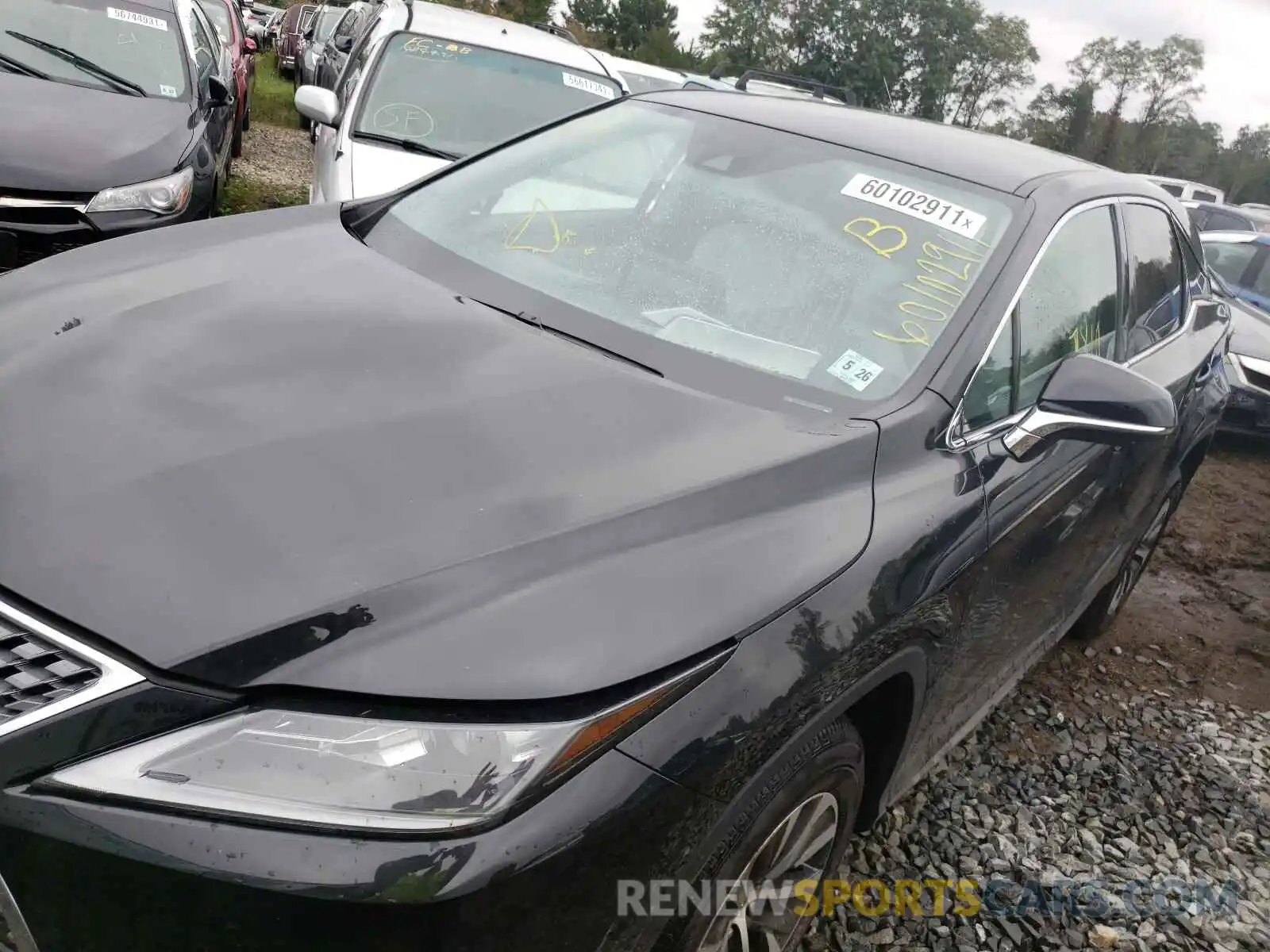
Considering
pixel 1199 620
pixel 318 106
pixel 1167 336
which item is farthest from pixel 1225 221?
pixel 318 106

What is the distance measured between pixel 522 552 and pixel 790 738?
544 mm

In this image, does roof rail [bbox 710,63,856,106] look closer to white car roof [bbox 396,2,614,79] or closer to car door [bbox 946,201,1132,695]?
white car roof [bbox 396,2,614,79]

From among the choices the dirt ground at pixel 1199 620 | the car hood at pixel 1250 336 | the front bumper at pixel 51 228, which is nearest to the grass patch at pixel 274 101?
the front bumper at pixel 51 228


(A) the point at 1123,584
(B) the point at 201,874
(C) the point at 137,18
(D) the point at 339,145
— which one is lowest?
(A) the point at 1123,584

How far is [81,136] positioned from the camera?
4.66 m

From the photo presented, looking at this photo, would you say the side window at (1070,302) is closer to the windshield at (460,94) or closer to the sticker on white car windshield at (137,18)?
the windshield at (460,94)

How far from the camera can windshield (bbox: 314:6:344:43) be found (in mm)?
12570

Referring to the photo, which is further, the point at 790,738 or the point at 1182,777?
the point at 1182,777

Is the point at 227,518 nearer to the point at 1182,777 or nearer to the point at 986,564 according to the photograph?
the point at 986,564

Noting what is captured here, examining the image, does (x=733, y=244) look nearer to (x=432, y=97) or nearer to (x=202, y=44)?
(x=432, y=97)

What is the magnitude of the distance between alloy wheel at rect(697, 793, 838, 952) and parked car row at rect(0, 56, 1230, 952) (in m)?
0.01

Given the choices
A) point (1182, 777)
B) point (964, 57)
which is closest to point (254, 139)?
point (1182, 777)

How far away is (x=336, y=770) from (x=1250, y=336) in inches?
297

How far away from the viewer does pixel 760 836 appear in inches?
69.0
